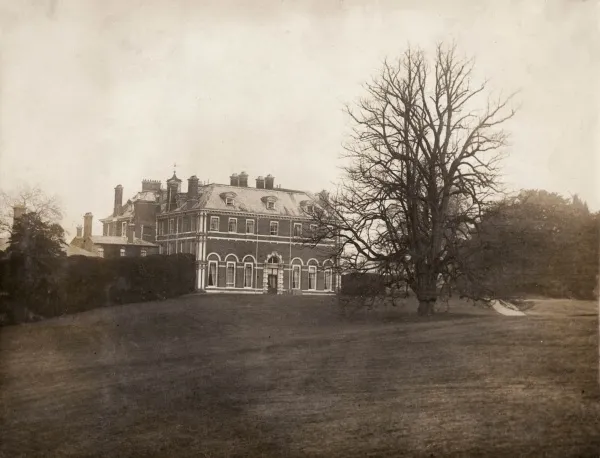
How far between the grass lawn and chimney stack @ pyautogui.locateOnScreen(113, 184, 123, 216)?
5.42 feet

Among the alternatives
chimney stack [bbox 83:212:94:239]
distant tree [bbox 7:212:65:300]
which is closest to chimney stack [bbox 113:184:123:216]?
chimney stack [bbox 83:212:94:239]

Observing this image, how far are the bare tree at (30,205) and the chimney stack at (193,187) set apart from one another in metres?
2.12

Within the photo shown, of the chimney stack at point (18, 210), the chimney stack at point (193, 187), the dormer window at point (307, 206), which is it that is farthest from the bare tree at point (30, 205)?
the dormer window at point (307, 206)

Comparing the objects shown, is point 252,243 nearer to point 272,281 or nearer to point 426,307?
point 272,281

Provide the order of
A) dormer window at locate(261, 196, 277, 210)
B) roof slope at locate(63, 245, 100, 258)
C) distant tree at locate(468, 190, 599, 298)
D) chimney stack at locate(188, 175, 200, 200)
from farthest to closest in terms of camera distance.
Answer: dormer window at locate(261, 196, 277, 210)
chimney stack at locate(188, 175, 200, 200)
roof slope at locate(63, 245, 100, 258)
distant tree at locate(468, 190, 599, 298)

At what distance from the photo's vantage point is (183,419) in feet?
27.7

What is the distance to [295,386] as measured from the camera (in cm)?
884

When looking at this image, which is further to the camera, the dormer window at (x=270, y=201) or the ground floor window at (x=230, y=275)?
the dormer window at (x=270, y=201)

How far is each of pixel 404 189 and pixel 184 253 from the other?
445 cm

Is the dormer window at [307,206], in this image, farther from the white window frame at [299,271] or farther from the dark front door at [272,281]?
the dark front door at [272,281]

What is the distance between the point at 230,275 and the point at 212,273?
353mm

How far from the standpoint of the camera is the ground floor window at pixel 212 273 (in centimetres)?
1159

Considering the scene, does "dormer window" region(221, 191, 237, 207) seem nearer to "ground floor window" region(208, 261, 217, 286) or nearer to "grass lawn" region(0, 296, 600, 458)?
"ground floor window" region(208, 261, 217, 286)

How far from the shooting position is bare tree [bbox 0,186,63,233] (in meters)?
9.68
